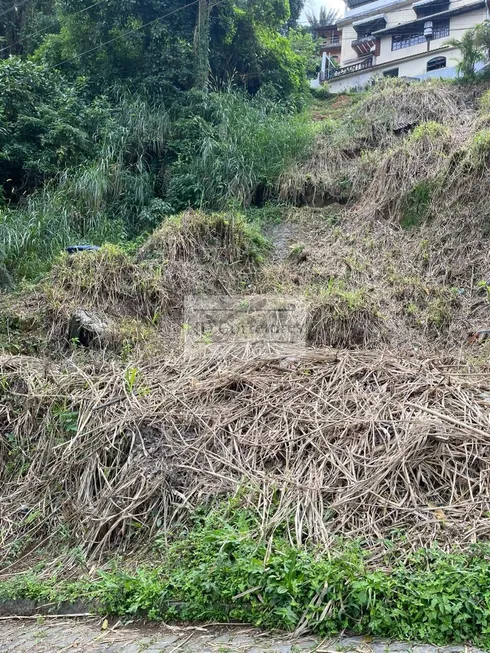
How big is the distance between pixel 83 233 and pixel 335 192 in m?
4.16

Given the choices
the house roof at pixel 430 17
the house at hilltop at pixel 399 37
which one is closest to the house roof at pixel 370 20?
the house at hilltop at pixel 399 37

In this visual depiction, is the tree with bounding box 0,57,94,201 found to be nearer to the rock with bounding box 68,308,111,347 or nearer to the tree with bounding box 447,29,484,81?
the rock with bounding box 68,308,111,347

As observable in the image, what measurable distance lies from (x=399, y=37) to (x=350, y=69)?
277 centimetres

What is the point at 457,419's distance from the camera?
12.2 feet

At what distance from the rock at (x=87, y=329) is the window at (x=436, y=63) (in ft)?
61.4

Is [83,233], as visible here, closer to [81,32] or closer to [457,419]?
[81,32]

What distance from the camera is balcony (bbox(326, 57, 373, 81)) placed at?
22.5m

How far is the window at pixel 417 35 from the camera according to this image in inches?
872

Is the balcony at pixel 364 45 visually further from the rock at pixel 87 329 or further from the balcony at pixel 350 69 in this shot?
the rock at pixel 87 329

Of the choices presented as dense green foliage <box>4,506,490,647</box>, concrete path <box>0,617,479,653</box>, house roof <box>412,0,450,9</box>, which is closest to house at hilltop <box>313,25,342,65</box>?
house roof <box>412,0,450,9</box>

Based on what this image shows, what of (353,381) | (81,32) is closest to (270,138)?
(81,32)

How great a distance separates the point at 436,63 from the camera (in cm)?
2088

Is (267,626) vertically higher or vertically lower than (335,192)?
lower

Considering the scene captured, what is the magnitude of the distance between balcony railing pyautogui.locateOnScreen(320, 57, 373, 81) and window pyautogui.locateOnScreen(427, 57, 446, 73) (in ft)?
7.54
